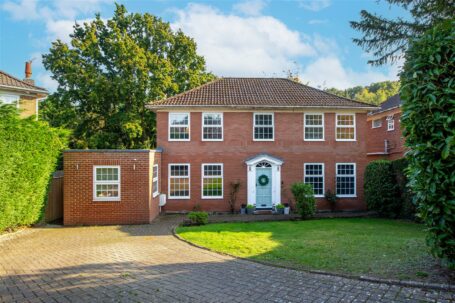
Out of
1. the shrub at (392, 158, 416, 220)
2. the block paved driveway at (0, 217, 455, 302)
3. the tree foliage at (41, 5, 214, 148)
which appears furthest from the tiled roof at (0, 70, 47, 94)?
the shrub at (392, 158, 416, 220)

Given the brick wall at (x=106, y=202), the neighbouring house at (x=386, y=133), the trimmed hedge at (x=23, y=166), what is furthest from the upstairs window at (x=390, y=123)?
the trimmed hedge at (x=23, y=166)

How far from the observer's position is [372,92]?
80062 millimetres

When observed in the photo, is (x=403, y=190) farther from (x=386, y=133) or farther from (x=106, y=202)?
(x=106, y=202)

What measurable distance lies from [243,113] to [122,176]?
7.86 meters

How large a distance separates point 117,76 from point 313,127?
15.4 meters

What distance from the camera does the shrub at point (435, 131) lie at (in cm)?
546

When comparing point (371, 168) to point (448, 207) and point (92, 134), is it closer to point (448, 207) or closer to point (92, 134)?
point (448, 207)

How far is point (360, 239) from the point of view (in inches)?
388

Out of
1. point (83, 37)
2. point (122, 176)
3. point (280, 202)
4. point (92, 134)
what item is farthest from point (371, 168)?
point (83, 37)

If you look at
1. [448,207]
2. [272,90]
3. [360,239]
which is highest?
[272,90]

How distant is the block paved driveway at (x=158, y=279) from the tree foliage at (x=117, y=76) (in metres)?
16.2

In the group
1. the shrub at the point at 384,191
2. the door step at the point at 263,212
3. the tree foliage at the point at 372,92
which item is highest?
the tree foliage at the point at 372,92

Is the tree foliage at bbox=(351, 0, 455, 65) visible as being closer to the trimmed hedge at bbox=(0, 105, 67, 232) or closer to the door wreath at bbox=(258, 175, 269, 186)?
the door wreath at bbox=(258, 175, 269, 186)

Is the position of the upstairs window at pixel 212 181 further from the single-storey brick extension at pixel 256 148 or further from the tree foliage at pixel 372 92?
the tree foliage at pixel 372 92
